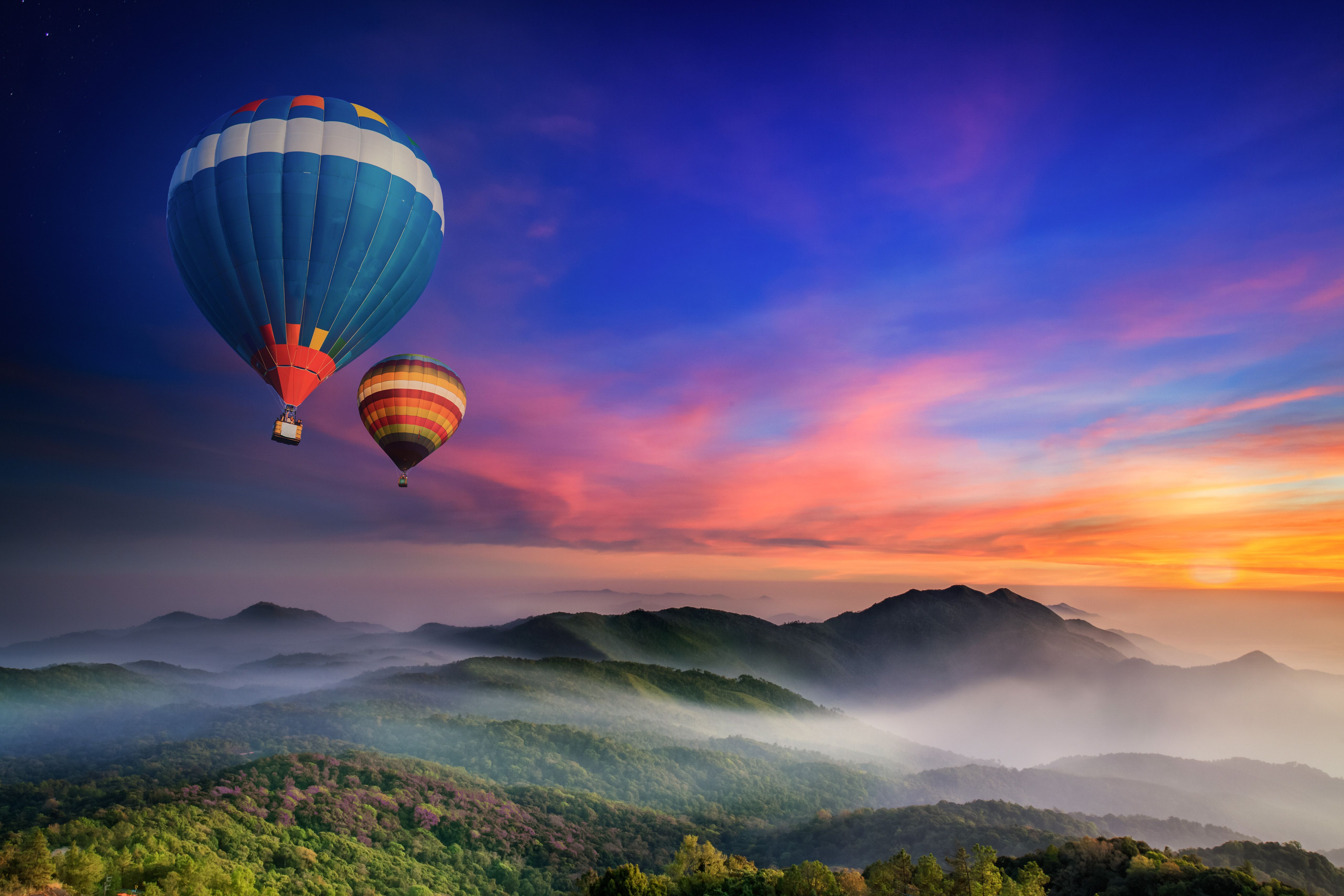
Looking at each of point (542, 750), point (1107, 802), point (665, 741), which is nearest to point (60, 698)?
point (542, 750)

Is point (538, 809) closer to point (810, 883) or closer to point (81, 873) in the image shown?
point (810, 883)

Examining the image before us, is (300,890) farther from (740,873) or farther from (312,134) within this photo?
(312,134)

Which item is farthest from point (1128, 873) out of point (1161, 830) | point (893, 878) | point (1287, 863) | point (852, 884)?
point (1161, 830)

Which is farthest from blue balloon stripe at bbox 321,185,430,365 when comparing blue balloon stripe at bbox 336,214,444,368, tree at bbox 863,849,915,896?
tree at bbox 863,849,915,896

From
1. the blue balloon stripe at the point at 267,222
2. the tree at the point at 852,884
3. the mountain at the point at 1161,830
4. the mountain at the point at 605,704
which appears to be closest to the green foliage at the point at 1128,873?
the tree at the point at 852,884

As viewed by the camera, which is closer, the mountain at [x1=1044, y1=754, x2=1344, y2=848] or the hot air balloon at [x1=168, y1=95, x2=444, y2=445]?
the hot air balloon at [x1=168, y1=95, x2=444, y2=445]

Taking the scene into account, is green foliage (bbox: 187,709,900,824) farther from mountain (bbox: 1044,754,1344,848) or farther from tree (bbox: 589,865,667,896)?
mountain (bbox: 1044,754,1344,848)
